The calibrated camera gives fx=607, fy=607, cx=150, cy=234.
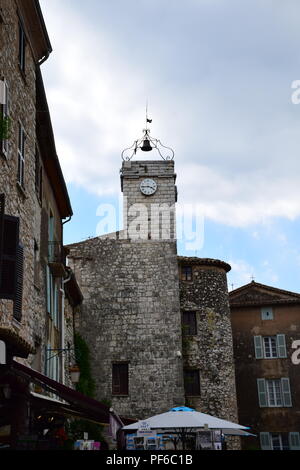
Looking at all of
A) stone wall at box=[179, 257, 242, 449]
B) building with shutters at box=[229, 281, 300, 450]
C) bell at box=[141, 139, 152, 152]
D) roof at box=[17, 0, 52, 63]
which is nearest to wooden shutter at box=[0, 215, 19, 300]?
roof at box=[17, 0, 52, 63]

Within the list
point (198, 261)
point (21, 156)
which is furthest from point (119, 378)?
point (21, 156)

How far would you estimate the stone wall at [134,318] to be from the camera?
931 inches

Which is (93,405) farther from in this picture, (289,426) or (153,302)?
(289,426)

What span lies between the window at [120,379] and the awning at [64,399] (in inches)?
498

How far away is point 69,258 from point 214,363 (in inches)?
292

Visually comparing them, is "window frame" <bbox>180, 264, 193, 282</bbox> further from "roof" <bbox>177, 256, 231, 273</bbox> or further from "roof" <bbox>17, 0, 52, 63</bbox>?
"roof" <bbox>17, 0, 52, 63</bbox>

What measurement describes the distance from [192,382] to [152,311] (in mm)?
3304

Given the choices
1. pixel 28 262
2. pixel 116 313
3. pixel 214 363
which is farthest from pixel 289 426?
pixel 28 262

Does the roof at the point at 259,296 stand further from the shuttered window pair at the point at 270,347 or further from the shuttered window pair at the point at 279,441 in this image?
the shuttered window pair at the point at 279,441

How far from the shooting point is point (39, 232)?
15.6 metres

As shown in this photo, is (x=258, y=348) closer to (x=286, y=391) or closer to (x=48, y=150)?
(x=286, y=391)

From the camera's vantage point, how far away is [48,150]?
1661cm

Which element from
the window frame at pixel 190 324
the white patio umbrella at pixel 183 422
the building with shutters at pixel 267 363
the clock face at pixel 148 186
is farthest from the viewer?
the building with shutters at pixel 267 363

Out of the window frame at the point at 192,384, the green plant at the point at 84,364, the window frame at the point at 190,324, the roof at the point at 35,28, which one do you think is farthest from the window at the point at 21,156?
the window frame at the point at 192,384
